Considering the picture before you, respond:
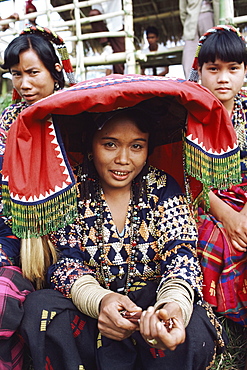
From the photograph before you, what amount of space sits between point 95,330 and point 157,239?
18.4 inches

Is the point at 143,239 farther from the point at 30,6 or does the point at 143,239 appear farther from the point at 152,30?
the point at 152,30

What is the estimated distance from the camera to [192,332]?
147cm

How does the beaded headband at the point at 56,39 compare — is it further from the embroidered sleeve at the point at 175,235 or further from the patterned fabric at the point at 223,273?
the patterned fabric at the point at 223,273

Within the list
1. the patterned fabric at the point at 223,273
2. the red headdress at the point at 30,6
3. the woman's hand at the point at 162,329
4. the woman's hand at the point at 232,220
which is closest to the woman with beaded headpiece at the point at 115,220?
the woman's hand at the point at 162,329

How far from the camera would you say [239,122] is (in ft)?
7.53

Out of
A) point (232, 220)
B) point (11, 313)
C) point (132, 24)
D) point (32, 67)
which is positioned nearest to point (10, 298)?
point (11, 313)

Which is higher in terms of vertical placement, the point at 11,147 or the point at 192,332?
the point at 11,147

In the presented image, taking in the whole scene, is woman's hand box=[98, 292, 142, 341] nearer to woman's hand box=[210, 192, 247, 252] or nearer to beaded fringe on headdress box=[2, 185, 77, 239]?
beaded fringe on headdress box=[2, 185, 77, 239]

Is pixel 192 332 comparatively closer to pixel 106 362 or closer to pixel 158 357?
pixel 158 357

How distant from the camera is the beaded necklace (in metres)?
2.22

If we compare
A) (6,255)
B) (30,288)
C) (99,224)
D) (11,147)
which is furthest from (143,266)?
(11,147)

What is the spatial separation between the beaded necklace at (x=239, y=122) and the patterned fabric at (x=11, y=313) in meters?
1.38

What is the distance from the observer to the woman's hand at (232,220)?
187 cm

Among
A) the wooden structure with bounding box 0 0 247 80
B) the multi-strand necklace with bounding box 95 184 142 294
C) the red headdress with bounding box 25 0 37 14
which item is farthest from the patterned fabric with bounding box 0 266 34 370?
the red headdress with bounding box 25 0 37 14
